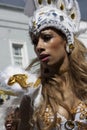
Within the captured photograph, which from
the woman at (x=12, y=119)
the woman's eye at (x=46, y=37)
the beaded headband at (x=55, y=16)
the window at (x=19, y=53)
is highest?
the beaded headband at (x=55, y=16)

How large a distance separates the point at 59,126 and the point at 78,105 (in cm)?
13

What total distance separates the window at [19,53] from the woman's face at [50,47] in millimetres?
13940

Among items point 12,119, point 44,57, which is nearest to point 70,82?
point 44,57

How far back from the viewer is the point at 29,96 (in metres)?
2.35

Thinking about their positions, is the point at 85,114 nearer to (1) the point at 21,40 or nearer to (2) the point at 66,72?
(2) the point at 66,72

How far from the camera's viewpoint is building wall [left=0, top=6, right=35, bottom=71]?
16.2 meters

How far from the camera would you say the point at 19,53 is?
16719 mm

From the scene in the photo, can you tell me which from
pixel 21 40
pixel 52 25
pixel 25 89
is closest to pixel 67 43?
pixel 52 25

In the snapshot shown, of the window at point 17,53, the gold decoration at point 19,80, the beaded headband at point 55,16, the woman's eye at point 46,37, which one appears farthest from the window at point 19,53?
the woman's eye at point 46,37

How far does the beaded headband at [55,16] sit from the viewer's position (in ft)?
8.19

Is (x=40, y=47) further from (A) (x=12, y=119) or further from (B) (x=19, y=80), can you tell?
(A) (x=12, y=119)

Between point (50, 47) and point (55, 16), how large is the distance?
23 centimetres

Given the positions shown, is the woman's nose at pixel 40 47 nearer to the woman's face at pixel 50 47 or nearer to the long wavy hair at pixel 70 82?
the woman's face at pixel 50 47

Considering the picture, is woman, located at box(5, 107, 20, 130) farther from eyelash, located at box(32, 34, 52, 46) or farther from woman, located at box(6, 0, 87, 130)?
eyelash, located at box(32, 34, 52, 46)
